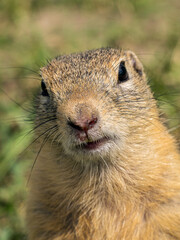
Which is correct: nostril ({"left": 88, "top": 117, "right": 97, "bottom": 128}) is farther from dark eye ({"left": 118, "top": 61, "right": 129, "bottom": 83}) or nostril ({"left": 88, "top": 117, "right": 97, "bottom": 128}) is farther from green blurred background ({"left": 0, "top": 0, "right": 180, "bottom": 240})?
green blurred background ({"left": 0, "top": 0, "right": 180, "bottom": 240})

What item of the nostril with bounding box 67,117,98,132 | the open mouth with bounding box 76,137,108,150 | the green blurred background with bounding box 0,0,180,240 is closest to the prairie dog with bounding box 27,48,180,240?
the open mouth with bounding box 76,137,108,150

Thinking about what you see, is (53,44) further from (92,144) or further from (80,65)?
(92,144)

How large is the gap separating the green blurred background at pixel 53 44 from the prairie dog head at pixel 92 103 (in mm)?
1341

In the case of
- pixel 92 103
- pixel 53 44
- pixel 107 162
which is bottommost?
pixel 107 162

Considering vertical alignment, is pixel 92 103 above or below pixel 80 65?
below

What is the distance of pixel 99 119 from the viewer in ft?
10.4

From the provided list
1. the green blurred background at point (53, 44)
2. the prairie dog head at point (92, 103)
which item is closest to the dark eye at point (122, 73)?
the prairie dog head at point (92, 103)

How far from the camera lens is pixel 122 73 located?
3863mm

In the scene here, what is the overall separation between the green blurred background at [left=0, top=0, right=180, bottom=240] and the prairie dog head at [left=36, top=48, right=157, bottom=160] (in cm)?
134

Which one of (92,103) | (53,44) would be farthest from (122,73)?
(53,44)

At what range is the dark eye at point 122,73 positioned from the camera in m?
3.83

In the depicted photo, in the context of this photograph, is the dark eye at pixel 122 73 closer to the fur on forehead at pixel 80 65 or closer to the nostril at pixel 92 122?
the fur on forehead at pixel 80 65

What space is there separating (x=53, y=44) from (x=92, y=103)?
4229mm

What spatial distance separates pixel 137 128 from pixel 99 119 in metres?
0.56
